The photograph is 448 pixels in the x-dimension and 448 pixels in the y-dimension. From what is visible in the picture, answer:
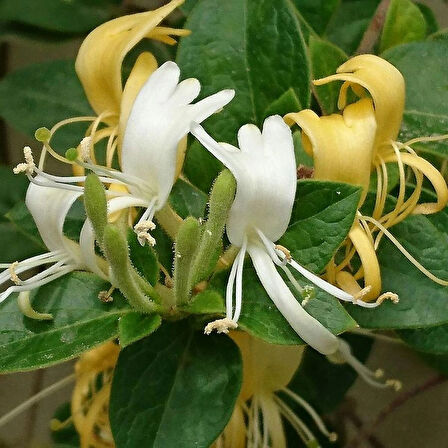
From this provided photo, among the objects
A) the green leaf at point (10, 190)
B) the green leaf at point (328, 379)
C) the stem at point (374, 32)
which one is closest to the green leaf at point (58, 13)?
the green leaf at point (10, 190)

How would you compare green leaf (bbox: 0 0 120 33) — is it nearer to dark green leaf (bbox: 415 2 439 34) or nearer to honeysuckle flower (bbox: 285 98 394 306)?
dark green leaf (bbox: 415 2 439 34)

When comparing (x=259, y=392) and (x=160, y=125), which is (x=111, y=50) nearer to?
(x=160, y=125)

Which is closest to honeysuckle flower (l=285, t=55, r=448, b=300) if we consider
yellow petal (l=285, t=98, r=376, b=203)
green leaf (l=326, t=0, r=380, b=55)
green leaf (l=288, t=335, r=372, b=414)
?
yellow petal (l=285, t=98, r=376, b=203)

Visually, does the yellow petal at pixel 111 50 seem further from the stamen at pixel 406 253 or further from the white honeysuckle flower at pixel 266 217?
the stamen at pixel 406 253

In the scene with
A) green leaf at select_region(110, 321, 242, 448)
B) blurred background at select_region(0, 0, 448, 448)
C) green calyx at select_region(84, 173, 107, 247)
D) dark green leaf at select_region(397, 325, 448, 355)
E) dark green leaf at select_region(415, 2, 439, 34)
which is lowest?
blurred background at select_region(0, 0, 448, 448)

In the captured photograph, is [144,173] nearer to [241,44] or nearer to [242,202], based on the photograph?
[242,202]
